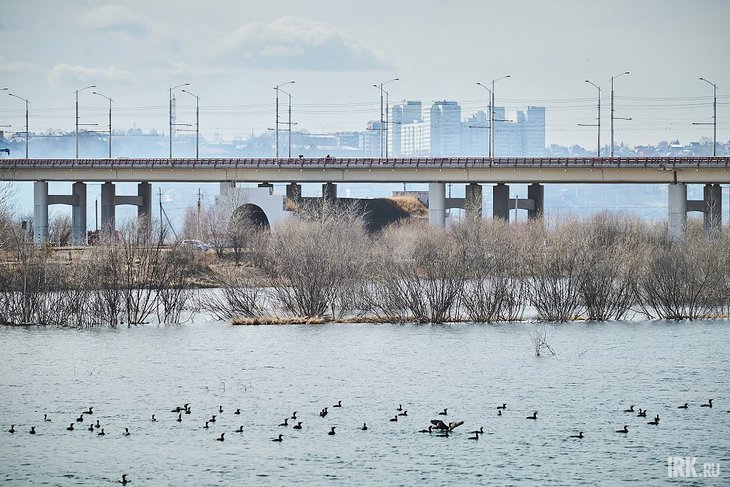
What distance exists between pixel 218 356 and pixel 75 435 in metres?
17.2

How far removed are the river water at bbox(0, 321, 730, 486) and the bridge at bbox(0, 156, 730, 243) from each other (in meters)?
38.3

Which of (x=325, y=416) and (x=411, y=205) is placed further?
(x=411, y=205)

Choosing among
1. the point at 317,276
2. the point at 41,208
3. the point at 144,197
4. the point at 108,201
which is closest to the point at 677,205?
the point at 317,276

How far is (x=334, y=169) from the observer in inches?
4872

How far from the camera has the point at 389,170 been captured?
4700 inches

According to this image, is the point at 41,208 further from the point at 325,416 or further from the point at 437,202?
the point at 325,416

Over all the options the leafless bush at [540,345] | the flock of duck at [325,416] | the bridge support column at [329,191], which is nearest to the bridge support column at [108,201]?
the bridge support column at [329,191]

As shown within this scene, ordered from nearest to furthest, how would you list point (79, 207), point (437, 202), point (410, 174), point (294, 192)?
point (410, 174), point (437, 202), point (294, 192), point (79, 207)

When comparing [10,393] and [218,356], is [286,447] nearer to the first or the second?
[10,393]

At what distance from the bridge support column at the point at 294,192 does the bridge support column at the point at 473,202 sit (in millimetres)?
21225

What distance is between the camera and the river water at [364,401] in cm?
3894

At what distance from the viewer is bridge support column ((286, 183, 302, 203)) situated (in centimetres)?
13799

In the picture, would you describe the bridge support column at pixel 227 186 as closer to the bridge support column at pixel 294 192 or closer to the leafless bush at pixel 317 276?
the bridge support column at pixel 294 192

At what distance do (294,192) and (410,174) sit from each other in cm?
2510
